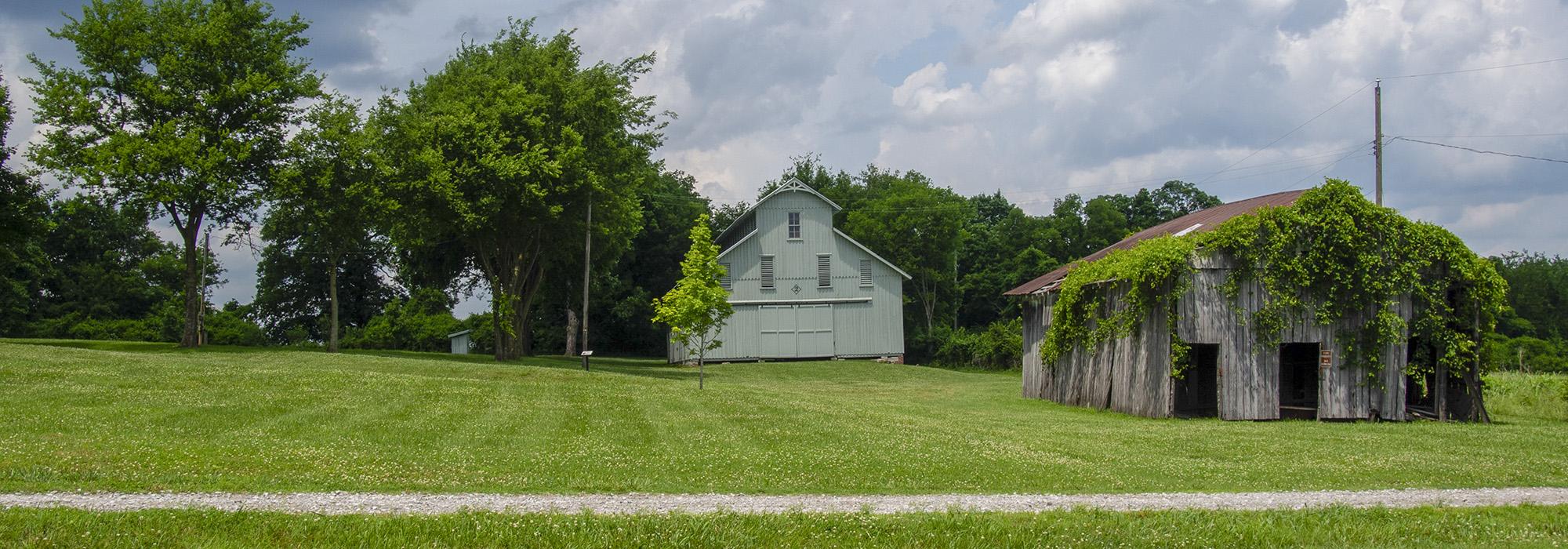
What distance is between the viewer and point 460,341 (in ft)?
217

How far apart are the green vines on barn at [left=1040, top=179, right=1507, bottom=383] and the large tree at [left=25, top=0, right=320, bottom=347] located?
32059mm

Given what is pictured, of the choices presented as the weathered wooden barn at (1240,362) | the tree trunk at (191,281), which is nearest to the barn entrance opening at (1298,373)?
the weathered wooden barn at (1240,362)

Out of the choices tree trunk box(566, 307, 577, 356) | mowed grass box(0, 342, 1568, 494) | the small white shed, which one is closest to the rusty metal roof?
mowed grass box(0, 342, 1568, 494)

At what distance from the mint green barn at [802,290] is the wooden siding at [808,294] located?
0.14 feet

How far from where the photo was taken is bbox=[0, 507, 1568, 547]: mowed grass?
8.63 metres

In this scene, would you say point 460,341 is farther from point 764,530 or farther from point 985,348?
point 764,530

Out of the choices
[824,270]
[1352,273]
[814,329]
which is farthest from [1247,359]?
[824,270]

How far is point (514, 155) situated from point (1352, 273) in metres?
28.7

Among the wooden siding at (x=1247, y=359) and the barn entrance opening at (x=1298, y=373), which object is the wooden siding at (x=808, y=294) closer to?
the barn entrance opening at (x=1298, y=373)

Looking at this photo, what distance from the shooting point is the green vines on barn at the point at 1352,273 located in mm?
23781

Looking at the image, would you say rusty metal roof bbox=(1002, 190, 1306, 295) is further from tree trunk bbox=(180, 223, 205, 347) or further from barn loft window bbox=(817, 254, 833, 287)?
tree trunk bbox=(180, 223, 205, 347)

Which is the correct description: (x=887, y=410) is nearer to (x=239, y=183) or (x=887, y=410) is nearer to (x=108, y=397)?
(x=108, y=397)

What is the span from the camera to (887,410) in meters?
25.1

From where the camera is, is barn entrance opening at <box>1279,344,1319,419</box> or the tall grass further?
barn entrance opening at <box>1279,344,1319,419</box>
